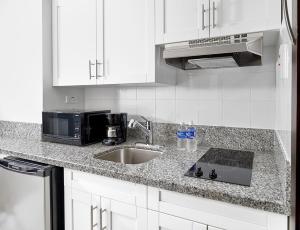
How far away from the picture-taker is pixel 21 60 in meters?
2.00

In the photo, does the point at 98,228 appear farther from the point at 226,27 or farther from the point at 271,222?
the point at 226,27

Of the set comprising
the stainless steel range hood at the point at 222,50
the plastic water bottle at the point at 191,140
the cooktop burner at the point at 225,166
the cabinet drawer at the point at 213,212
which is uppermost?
the stainless steel range hood at the point at 222,50

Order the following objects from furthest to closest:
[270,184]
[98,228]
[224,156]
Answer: [224,156], [98,228], [270,184]

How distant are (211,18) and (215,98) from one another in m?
0.56

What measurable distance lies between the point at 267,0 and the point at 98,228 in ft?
4.86

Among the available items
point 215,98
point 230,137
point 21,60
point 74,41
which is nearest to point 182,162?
point 230,137

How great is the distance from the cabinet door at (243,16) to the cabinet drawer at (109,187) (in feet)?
3.12

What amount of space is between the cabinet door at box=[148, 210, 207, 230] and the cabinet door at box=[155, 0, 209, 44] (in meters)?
0.99

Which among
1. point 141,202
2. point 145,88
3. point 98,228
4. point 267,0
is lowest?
point 98,228

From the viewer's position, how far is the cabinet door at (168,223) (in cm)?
93

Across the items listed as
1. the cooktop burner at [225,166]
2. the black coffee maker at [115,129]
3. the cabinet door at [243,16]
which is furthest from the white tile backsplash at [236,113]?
the black coffee maker at [115,129]

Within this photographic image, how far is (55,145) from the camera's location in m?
1.73

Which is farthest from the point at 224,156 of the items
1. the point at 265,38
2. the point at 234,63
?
the point at 265,38

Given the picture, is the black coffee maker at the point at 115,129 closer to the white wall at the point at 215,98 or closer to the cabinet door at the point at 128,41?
the white wall at the point at 215,98
